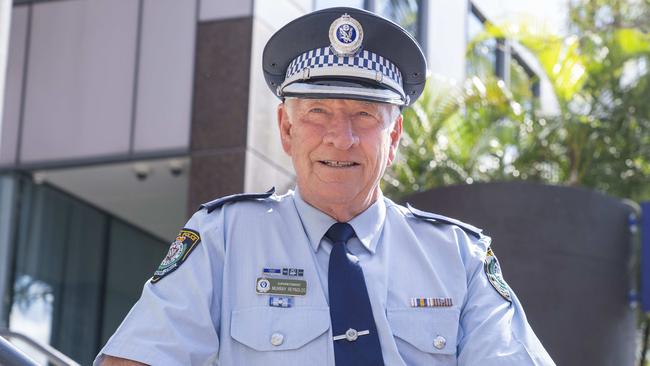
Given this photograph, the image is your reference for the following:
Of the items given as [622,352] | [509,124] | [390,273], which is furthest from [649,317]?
[390,273]

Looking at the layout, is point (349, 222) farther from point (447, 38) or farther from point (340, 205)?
point (447, 38)

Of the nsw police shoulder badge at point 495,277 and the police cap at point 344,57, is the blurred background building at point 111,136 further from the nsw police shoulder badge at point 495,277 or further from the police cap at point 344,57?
the nsw police shoulder badge at point 495,277

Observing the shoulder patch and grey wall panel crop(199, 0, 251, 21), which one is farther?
grey wall panel crop(199, 0, 251, 21)

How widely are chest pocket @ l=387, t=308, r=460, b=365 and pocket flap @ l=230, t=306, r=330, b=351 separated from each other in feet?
0.63

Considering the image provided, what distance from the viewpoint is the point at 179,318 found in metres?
3.15

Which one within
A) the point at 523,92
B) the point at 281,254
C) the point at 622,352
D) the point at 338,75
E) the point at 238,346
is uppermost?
the point at 523,92

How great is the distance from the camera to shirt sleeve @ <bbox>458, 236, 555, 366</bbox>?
10.8 ft

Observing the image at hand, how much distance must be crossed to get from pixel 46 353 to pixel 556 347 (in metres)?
4.43

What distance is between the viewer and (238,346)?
323 centimetres

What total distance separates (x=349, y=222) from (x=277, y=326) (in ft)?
1.33

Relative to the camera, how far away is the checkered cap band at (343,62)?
3.53 m

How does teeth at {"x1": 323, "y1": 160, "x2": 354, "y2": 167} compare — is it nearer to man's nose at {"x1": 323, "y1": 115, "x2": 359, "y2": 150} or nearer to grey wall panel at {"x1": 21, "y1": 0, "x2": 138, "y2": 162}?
man's nose at {"x1": 323, "y1": 115, "x2": 359, "y2": 150}

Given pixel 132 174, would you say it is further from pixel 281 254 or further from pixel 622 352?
pixel 281 254

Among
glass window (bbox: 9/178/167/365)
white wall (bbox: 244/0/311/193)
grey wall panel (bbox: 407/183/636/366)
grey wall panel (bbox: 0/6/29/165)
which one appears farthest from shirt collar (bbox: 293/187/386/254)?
grey wall panel (bbox: 0/6/29/165)
